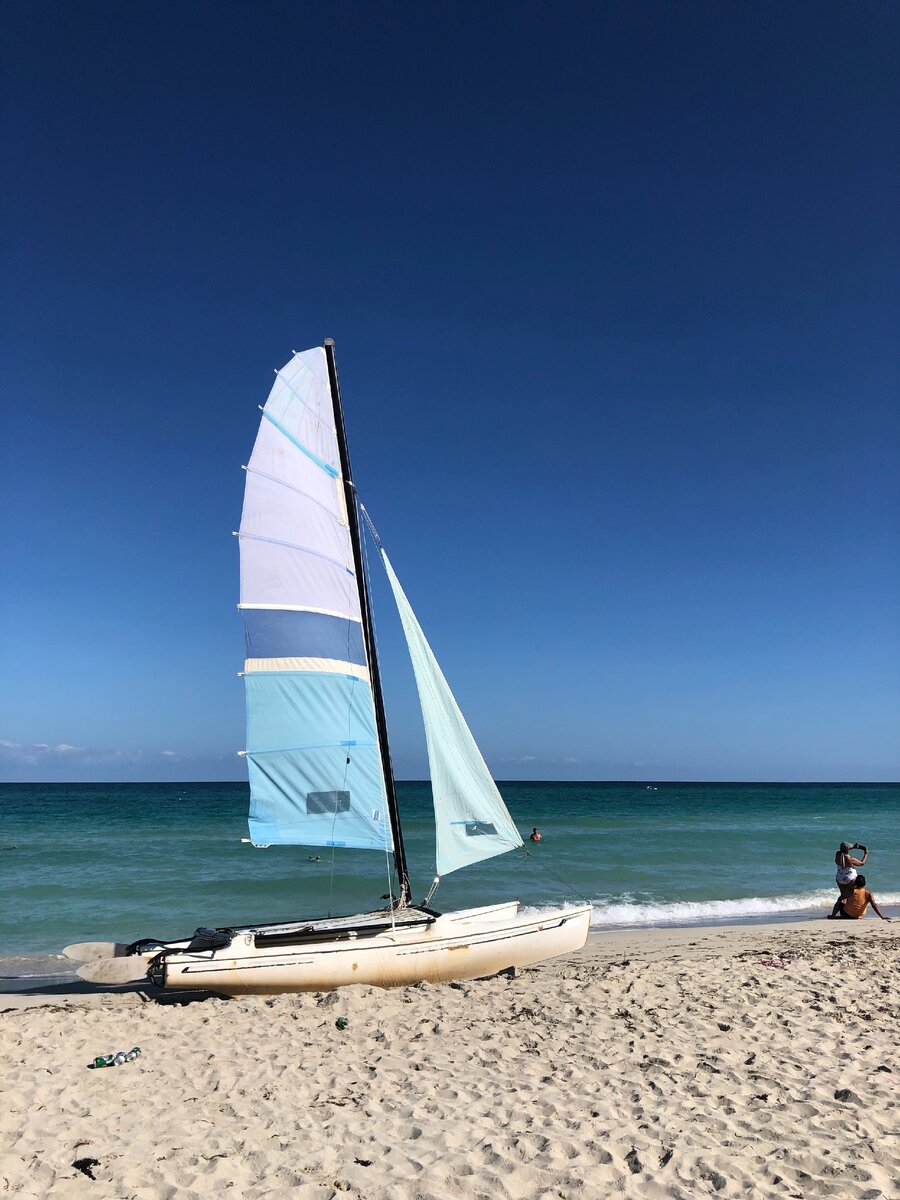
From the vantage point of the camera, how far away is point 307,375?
1124 centimetres

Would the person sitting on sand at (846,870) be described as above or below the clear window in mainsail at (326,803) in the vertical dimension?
below

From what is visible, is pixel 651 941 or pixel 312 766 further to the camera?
pixel 651 941

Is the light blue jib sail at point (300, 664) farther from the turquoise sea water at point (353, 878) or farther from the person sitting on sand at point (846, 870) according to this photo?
the person sitting on sand at point (846, 870)

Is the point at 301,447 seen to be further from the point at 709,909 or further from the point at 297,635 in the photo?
the point at 709,909

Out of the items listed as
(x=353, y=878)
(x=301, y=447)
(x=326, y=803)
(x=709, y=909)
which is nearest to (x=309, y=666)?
(x=326, y=803)

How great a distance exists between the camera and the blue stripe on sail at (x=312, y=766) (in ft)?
34.4

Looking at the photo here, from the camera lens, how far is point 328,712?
10.7 metres

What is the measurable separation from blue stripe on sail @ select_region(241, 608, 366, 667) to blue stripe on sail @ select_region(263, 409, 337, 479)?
2.21 m

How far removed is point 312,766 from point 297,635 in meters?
1.89

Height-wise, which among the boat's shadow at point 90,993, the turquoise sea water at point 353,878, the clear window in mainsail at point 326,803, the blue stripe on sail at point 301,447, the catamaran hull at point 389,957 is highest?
the blue stripe on sail at point 301,447

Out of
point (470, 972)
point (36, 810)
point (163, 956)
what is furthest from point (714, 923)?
point (36, 810)

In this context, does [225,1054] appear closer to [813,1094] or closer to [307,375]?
[813,1094]

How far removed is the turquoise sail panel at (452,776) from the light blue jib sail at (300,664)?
832mm

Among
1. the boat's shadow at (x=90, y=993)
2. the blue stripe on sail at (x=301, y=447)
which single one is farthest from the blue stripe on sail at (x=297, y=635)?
the boat's shadow at (x=90, y=993)
